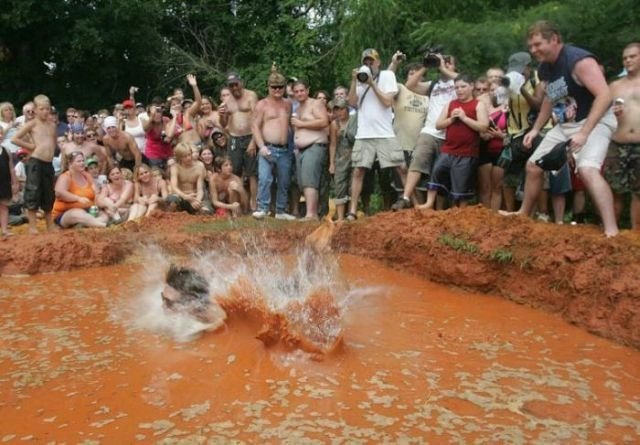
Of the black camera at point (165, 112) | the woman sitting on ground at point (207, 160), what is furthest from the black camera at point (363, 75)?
the black camera at point (165, 112)

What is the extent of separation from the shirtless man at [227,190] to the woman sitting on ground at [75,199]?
5.21 feet

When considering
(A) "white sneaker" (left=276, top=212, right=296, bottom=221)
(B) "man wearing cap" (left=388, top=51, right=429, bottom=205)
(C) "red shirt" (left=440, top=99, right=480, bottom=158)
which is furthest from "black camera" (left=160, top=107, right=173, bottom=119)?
(C) "red shirt" (left=440, top=99, right=480, bottom=158)

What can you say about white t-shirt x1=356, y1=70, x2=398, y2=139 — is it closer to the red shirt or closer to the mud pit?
the red shirt

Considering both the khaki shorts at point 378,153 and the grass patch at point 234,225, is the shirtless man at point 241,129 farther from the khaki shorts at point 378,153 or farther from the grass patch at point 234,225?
the khaki shorts at point 378,153

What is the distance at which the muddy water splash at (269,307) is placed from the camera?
164 inches

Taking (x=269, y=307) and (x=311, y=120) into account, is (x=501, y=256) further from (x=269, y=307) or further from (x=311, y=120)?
(x=311, y=120)

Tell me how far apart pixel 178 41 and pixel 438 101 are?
736 inches

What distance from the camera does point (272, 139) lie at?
8.62 metres

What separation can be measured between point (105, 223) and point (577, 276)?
657 centimetres

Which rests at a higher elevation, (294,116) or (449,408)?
(294,116)

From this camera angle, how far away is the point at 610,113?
5449mm

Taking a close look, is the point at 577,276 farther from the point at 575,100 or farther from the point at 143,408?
the point at 143,408

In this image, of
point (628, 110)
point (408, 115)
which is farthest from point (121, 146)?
point (628, 110)

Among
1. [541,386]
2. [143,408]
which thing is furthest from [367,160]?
[143,408]
